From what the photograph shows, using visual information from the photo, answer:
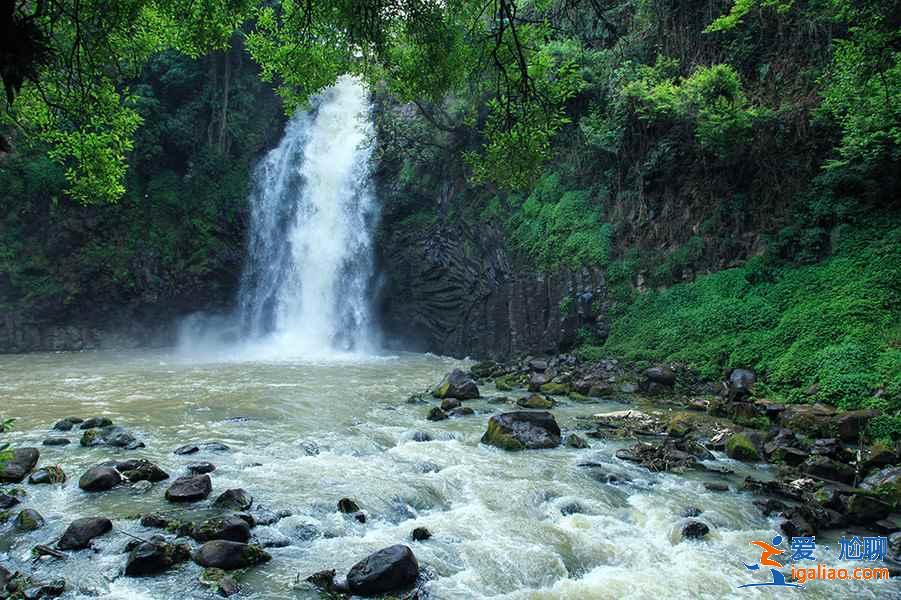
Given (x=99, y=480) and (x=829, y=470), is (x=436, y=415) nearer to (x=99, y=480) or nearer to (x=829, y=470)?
(x=99, y=480)

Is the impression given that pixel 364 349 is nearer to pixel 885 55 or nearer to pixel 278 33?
pixel 278 33

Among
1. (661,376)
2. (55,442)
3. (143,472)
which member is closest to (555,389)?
(661,376)

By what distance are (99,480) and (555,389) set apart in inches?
381

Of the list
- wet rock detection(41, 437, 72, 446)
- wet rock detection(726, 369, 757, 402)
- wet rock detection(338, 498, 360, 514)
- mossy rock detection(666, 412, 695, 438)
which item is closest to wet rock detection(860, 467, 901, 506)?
mossy rock detection(666, 412, 695, 438)

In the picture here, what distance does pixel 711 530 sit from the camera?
6.88m

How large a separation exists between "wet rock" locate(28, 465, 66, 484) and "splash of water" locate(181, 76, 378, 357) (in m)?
15.0

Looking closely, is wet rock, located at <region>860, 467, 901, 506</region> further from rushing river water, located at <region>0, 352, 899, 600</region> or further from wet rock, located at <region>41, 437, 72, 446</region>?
wet rock, located at <region>41, 437, 72, 446</region>

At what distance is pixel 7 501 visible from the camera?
22.6 feet

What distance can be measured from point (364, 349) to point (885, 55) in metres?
18.3

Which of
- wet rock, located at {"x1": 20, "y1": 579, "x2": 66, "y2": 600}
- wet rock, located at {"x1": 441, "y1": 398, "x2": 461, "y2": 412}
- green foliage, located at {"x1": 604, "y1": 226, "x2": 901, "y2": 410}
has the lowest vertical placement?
wet rock, located at {"x1": 20, "y1": 579, "x2": 66, "y2": 600}

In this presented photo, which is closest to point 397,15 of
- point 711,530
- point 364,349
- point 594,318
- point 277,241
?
point 711,530

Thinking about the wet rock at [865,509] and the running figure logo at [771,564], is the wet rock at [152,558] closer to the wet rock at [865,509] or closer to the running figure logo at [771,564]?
the running figure logo at [771,564]

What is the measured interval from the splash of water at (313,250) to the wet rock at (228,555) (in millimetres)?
17440

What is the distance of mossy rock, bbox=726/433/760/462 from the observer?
9.30 meters
